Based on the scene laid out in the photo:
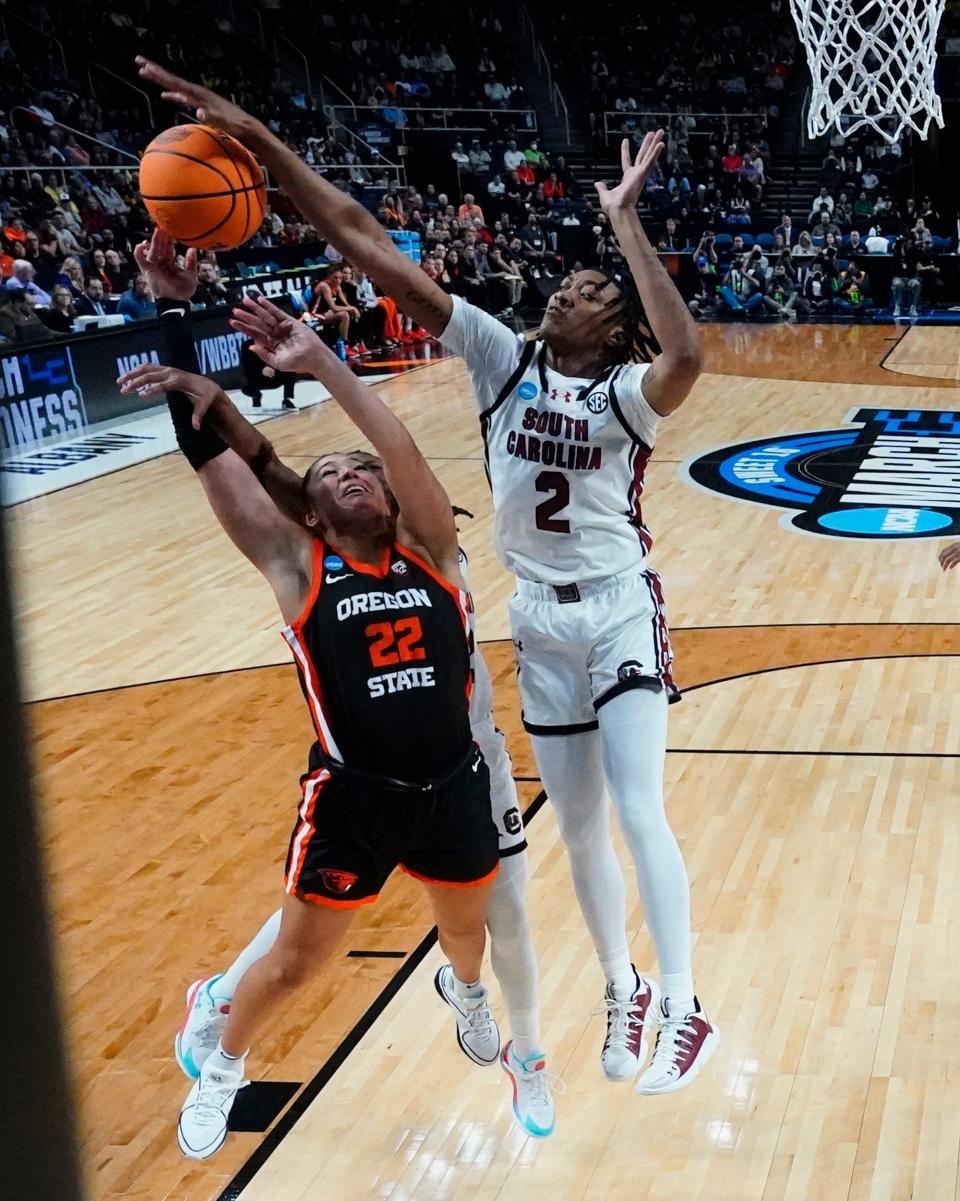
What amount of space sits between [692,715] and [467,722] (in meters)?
3.77

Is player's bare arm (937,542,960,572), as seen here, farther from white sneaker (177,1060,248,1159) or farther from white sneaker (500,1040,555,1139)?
white sneaker (177,1060,248,1159)

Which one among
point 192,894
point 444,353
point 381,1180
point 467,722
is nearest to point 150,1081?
point 381,1180

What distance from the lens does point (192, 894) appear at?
5.50m

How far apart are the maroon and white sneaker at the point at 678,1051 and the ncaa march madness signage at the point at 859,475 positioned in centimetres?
730

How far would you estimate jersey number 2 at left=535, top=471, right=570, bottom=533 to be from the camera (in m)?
3.92

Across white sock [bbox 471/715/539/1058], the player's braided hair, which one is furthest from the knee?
the player's braided hair

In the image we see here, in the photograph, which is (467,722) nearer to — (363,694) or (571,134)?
(363,694)

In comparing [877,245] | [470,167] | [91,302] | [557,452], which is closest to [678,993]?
[557,452]

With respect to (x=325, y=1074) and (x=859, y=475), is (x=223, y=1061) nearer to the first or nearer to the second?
(x=325, y=1074)

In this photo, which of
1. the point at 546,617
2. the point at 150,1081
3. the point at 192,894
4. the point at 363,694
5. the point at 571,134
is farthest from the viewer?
the point at 571,134

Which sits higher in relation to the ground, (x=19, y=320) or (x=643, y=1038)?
(x=19, y=320)

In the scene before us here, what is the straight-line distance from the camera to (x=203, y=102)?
3.22m

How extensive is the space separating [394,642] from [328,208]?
3.42 ft

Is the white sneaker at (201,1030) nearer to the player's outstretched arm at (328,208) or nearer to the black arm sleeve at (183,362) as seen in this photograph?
the black arm sleeve at (183,362)
